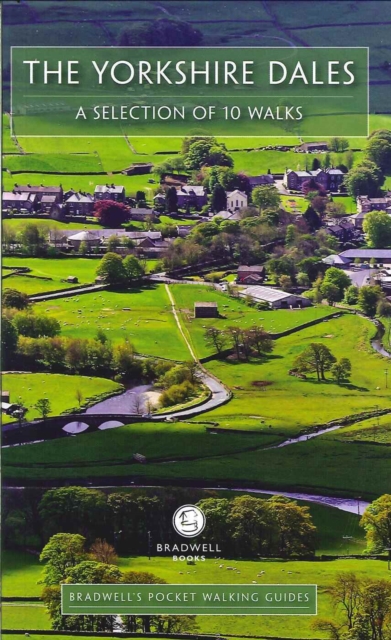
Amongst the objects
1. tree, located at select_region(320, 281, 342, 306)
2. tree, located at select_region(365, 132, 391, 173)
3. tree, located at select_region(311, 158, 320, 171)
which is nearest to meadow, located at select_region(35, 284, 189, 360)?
tree, located at select_region(320, 281, 342, 306)

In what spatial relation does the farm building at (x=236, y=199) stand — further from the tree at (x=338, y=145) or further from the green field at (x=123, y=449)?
the green field at (x=123, y=449)

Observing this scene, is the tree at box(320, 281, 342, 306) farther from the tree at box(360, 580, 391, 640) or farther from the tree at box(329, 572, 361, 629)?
the tree at box(360, 580, 391, 640)

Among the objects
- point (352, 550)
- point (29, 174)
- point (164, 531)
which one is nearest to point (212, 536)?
point (164, 531)

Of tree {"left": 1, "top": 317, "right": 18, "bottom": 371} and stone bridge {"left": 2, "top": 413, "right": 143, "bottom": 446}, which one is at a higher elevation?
tree {"left": 1, "top": 317, "right": 18, "bottom": 371}

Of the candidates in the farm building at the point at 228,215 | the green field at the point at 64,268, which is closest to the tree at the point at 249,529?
the green field at the point at 64,268

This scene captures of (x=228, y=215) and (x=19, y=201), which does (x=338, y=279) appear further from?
(x=19, y=201)

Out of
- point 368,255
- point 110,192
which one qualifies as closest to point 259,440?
point 368,255

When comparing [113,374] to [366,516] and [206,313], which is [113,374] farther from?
[366,516]
